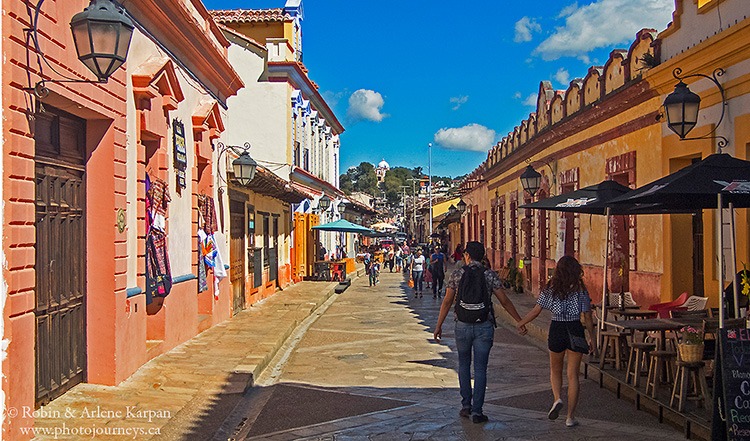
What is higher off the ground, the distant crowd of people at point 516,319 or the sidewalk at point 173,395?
the distant crowd of people at point 516,319

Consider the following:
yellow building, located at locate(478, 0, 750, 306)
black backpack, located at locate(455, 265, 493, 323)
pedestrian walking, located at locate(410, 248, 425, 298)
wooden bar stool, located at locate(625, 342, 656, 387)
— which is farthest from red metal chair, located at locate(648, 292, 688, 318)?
pedestrian walking, located at locate(410, 248, 425, 298)

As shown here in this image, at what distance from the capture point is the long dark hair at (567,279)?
588 centimetres

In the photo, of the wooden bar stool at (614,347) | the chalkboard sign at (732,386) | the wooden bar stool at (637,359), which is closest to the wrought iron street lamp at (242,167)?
the wooden bar stool at (614,347)

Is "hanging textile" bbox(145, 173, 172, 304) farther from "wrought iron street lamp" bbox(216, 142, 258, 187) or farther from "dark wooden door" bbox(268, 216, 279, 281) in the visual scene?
"dark wooden door" bbox(268, 216, 279, 281)

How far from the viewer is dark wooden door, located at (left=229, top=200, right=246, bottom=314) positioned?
45.6 ft

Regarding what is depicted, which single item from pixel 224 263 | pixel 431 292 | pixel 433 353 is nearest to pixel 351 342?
pixel 433 353

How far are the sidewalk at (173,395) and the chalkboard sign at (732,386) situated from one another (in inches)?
169

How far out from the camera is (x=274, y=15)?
2328 cm

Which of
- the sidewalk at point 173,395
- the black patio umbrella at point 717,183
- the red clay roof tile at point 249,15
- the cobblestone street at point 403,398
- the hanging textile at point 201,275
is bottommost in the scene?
the cobblestone street at point 403,398

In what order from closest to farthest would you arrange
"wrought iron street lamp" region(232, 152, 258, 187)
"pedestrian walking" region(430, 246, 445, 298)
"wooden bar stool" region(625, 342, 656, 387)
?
"wooden bar stool" region(625, 342, 656, 387)
"wrought iron street lamp" region(232, 152, 258, 187)
"pedestrian walking" region(430, 246, 445, 298)

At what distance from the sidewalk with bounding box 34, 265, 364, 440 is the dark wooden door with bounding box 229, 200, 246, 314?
306 centimetres

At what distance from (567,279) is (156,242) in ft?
17.9

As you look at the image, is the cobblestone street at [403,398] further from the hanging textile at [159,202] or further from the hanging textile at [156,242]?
the hanging textile at [159,202]

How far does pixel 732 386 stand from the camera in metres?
4.79
